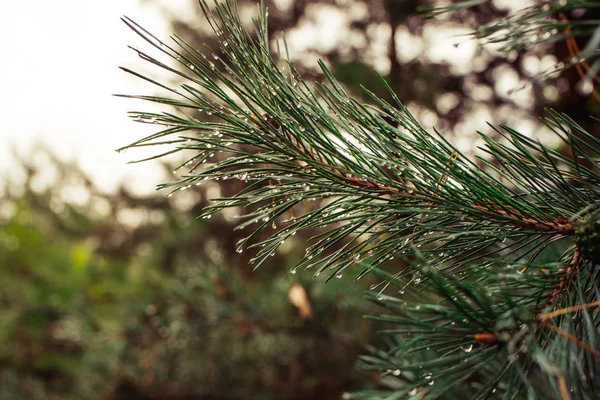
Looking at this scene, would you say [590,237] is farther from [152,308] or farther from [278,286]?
[152,308]

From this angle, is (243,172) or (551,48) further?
(551,48)

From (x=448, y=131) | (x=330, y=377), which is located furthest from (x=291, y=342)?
(x=448, y=131)

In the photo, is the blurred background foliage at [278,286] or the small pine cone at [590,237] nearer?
the small pine cone at [590,237]

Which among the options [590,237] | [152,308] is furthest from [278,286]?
[590,237]

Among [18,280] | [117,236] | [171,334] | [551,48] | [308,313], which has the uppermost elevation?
[117,236]

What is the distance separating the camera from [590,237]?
0.35 meters

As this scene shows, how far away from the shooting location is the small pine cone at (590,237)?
34cm

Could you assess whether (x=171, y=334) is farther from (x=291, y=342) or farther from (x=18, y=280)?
(x=18, y=280)

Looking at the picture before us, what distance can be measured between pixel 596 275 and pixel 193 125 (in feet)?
1.42

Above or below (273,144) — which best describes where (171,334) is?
above

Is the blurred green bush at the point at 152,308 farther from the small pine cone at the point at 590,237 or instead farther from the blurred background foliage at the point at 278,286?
the small pine cone at the point at 590,237

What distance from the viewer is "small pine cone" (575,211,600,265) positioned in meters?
0.34

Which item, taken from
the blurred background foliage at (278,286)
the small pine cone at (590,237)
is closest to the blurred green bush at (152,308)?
the blurred background foliage at (278,286)

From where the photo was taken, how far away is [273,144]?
42cm
